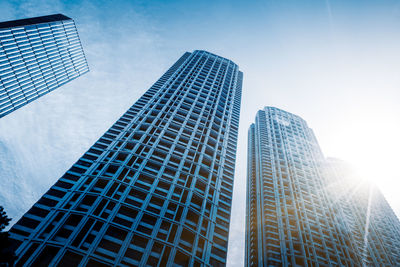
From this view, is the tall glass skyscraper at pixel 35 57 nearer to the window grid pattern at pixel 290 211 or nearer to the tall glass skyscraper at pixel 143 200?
the tall glass skyscraper at pixel 143 200

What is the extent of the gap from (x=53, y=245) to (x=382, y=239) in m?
86.6

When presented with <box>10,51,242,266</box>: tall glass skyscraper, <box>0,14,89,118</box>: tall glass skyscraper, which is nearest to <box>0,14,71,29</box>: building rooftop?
<box>0,14,89,118</box>: tall glass skyscraper

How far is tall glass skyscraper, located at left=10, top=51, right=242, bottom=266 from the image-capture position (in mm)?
21984

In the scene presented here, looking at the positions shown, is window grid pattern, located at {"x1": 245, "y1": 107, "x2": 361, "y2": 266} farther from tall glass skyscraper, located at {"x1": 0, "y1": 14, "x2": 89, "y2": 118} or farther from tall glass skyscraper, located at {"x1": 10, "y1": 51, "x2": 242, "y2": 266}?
tall glass skyscraper, located at {"x1": 0, "y1": 14, "x2": 89, "y2": 118}

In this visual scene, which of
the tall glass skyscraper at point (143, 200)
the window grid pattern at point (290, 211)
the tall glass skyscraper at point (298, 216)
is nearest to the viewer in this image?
the tall glass skyscraper at point (143, 200)

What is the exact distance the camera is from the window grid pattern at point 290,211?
1896 inches

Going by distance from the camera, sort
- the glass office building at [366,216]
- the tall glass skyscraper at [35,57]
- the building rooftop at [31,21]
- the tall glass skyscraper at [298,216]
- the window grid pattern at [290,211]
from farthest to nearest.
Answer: the tall glass skyscraper at [35,57], the building rooftop at [31,21], the glass office building at [366,216], the tall glass skyscraper at [298,216], the window grid pattern at [290,211]

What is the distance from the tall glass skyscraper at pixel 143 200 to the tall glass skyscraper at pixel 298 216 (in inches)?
883

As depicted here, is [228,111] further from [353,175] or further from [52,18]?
[52,18]

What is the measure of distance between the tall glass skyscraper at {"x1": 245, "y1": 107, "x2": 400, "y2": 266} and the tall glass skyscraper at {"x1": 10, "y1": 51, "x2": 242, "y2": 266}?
73.6 feet

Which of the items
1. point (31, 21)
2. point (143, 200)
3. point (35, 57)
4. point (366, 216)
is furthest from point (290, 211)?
point (31, 21)

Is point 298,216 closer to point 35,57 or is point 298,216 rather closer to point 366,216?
point 366,216

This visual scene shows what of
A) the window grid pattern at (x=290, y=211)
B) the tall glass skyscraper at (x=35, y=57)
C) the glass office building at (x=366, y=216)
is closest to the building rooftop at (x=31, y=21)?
the tall glass skyscraper at (x=35, y=57)

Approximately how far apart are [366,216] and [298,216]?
3829 cm
